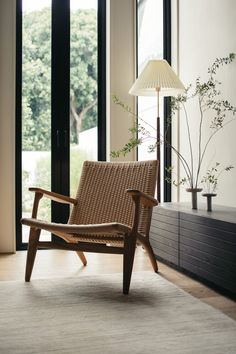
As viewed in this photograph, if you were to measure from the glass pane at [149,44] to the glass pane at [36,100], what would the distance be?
34.6 inches

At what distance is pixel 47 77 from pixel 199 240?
2381mm

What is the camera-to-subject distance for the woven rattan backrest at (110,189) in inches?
114

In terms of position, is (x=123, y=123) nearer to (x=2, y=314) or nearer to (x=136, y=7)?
(x=136, y=7)

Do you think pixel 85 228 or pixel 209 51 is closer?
pixel 85 228

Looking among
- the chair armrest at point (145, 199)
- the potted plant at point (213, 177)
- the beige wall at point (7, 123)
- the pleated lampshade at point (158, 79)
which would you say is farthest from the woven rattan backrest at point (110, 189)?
the beige wall at point (7, 123)

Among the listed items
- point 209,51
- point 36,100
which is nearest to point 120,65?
point 36,100

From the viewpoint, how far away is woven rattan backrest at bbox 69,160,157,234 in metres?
2.89

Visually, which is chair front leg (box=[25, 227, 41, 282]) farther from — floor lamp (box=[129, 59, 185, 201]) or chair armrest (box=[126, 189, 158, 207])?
floor lamp (box=[129, 59, 185, 201])

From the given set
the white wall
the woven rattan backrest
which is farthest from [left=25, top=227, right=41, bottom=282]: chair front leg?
the white wall

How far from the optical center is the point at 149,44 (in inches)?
165

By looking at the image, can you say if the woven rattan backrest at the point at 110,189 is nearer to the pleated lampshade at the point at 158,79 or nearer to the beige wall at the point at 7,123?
the pleated lampshade at the point at 158,79

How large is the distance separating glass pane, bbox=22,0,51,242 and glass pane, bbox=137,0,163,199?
0.88 meters

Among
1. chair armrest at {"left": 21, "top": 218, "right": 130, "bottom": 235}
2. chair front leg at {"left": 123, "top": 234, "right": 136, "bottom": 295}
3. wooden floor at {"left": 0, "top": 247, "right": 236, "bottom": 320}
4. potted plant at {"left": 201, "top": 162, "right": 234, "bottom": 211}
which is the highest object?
potted plant at {"left": 201, "top": 162, "right": 234, "bottom": 211}

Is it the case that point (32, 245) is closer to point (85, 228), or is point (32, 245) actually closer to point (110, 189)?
point (85, 228)
